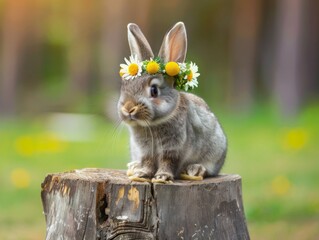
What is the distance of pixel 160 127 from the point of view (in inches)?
124

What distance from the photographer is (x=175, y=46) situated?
126 inches

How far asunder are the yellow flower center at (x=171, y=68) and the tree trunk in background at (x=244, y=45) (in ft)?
16.8

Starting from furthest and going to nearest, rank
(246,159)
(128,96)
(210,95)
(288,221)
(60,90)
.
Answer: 1. (60,90)
2. (210,95)
3. (246,159)
4. (288,221)
5. (128,96)

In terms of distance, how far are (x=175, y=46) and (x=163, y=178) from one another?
1.67 feet

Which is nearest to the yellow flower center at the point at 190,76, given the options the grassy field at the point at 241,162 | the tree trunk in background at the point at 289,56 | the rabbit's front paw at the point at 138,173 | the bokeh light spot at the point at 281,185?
the rabbit's front paw at the point at 138,173

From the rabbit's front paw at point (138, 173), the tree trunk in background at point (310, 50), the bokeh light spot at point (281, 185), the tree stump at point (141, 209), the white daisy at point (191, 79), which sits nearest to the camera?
the tree stump at point (141, 209)

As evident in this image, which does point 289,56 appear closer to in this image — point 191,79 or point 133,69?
point 191,79

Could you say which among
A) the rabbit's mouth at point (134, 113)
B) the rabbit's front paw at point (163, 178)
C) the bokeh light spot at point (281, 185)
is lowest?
the rabbit's front paw at point (163, 178)

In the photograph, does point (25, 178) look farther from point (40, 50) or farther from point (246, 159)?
point (40, 50)

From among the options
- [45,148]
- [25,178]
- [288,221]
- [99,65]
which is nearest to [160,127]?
[288,221]

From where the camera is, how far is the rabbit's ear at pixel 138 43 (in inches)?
124

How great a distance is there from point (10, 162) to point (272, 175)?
2.09m

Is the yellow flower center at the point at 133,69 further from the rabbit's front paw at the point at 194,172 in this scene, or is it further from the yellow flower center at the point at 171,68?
the rabbit's front paw at the point at 194,172

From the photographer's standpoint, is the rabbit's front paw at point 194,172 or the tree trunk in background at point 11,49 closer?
the rabbit's front paw at point 194,172
